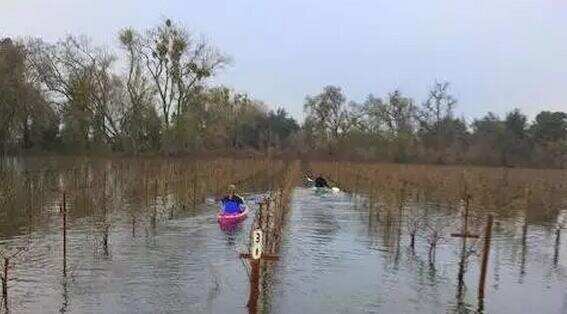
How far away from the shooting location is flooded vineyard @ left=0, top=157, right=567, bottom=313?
40.2ft

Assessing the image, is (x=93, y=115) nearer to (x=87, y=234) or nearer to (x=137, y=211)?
(x=137, y=211)

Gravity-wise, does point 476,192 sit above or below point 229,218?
above

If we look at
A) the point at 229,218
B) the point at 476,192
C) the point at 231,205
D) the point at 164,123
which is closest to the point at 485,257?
the point at 229,218

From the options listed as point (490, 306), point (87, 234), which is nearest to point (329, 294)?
point (490, 306)

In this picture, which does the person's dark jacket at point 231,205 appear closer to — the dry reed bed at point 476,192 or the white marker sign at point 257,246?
the dry reed bed at point 476,192

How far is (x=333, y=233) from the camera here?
20.9 m

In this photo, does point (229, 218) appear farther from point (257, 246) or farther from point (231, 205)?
point (257, 246)

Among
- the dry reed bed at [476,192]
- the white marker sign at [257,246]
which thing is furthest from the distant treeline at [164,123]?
the white marker sign at [257,246]

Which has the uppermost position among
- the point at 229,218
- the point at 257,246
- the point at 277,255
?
the point at 257,246

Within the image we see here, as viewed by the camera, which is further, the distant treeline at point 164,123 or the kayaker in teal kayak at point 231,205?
the distant treeline at point 164,123

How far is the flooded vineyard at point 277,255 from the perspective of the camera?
12250 millimetres

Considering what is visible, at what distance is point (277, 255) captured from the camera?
1254 cm

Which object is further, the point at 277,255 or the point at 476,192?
the point at 476,192

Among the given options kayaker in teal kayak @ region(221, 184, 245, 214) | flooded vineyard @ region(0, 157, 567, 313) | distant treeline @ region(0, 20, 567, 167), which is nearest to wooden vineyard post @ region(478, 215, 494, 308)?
flooded vineyard @ region(0, 157, 567, 313)
